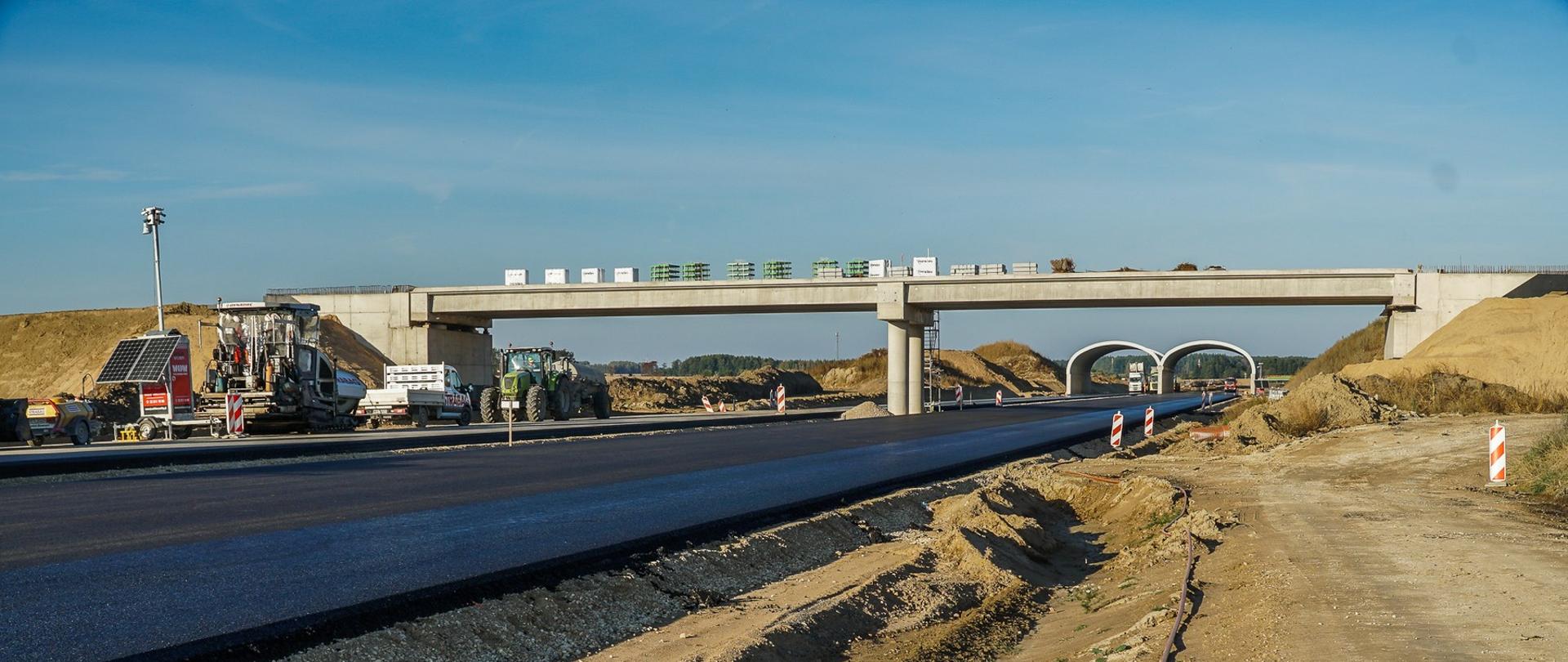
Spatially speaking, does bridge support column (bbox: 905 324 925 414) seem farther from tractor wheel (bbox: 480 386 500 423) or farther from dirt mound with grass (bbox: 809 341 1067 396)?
dirt mound with grass (bbox: 809 341 1067 396)

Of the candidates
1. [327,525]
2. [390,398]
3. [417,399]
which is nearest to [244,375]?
[390,398]

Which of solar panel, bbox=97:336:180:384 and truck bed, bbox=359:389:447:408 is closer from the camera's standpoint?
solar panel, bbox=97:336:180:384

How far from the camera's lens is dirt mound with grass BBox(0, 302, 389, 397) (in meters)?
58.7

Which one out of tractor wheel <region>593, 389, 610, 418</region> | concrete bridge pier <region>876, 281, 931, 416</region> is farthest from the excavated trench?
concrete bridge pier <region>876, 281, 931, 416</region>

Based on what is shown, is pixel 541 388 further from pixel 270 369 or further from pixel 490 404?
pixel 270 369

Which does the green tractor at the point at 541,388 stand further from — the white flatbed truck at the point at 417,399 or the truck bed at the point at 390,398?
the truck bed at the point at 390,398

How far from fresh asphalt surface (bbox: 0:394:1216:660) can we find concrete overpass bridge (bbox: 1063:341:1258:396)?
83.3 metres

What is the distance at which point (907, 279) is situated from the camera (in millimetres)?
54094

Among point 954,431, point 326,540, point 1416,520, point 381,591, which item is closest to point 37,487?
point 326,540

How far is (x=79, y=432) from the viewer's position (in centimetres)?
3300

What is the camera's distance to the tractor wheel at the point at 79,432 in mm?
32812

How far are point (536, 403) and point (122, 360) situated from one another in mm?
13209

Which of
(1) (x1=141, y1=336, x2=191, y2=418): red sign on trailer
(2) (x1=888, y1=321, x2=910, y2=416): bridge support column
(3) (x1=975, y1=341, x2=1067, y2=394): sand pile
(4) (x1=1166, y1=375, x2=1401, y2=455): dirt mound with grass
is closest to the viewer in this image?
(4) (x1=1166, y1=375, x2=1401, y2=455): dirt mound with grass

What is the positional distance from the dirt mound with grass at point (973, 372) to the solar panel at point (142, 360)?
65.3 meters
